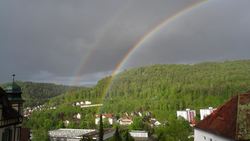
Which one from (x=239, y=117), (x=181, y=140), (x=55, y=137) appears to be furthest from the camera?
(x=55, y=137)

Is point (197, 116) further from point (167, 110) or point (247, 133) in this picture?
point (247, 133)

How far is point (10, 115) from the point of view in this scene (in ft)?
95.0

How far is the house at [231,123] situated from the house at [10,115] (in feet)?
60.6

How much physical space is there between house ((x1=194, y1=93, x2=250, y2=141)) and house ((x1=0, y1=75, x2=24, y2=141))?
60.6 feet

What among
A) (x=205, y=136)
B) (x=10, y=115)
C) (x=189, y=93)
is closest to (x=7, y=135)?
(x=10, y=115)

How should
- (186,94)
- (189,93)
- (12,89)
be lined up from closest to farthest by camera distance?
(12,89) → (189,93) → (186,94)

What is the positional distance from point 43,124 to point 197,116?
59390 millimetres

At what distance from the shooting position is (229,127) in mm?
22703

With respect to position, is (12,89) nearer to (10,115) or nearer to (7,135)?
(10,115)

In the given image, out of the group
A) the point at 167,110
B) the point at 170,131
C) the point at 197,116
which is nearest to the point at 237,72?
the point at 167,110

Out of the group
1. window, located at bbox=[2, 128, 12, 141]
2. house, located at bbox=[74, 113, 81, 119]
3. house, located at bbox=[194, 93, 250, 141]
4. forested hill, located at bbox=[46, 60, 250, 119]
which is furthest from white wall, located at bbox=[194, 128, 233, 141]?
house, located at bbox=[74, 113, 81, 119]

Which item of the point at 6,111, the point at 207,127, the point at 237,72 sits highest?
the point at 237,72

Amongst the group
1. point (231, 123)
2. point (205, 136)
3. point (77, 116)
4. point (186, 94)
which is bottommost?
point (77, 116)

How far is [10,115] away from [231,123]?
1975cm
